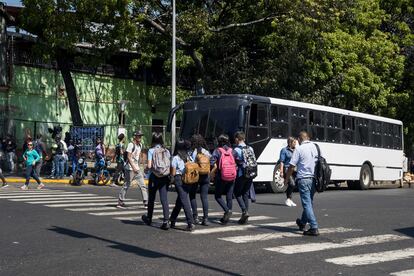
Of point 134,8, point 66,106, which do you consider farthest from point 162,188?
point 66,106

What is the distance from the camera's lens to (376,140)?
25.5 meters

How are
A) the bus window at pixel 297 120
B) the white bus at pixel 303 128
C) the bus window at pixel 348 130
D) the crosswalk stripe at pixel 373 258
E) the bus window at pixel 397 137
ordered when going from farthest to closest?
the bus window at pixel 397 137 < the bus window at pixel 348 130 < the bus window at pixel 297 120 < the white bus at pixel 303 128 < the crosswalk stripe at pixel 373 258

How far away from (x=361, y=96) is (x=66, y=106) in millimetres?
16684

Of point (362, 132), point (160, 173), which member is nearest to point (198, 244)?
point (160, 173)

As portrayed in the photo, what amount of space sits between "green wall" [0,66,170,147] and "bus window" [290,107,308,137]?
1042cm

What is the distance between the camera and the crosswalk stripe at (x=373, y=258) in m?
7.72

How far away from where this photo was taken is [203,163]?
35.0ft

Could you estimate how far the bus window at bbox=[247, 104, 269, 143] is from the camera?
18500 mm

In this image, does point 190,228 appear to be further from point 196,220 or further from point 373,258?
point 373,258

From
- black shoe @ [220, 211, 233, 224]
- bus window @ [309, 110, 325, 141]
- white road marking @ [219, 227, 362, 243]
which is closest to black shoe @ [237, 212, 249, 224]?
black shoe @ [220, 211, 233, 224]

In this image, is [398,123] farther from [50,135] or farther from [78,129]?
[50,135]

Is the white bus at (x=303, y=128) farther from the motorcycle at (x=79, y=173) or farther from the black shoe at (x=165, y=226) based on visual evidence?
the black shoe at (x=165, y=226)

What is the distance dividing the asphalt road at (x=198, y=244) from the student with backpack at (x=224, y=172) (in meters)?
0.43

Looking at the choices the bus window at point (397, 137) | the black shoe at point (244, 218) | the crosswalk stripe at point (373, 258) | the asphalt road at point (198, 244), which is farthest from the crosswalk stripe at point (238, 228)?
the bus window at point (397, 137)
